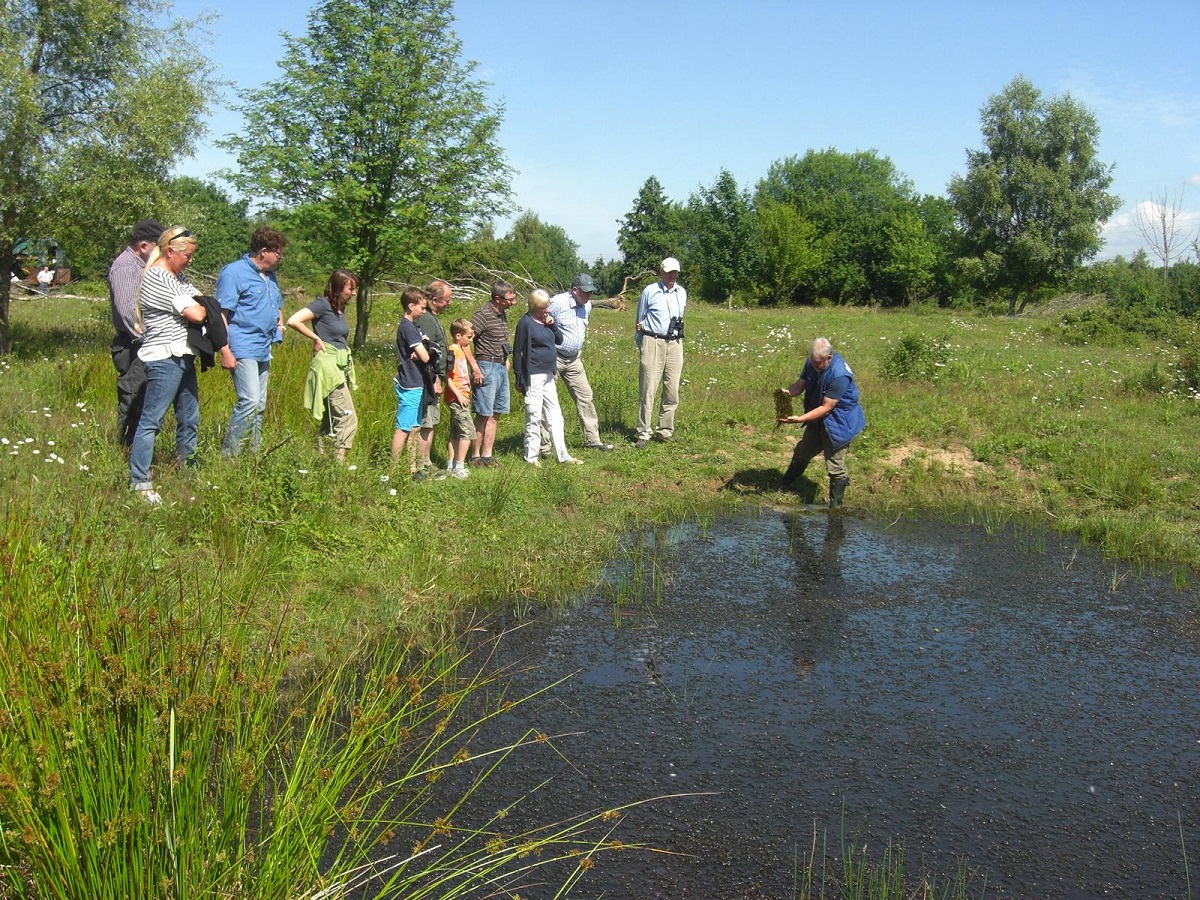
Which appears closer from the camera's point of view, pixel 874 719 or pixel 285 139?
Answer: pixel 874 719

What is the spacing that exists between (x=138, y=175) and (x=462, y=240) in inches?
246

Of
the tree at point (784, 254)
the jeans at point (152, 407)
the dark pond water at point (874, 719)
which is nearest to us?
the dark pond water at point (874, 719)

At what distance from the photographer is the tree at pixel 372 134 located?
60.5ft

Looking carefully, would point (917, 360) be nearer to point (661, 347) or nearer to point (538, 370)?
point (661, 347)

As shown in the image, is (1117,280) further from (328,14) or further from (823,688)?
(823,688)

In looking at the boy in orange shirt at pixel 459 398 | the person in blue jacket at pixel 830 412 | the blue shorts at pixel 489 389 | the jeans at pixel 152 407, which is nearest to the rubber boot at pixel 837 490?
the person in blue jacket at pixel 830 412

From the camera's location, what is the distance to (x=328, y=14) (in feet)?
62.2

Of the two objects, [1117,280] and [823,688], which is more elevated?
[1117,280]

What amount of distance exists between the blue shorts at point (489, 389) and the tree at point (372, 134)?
959 centimetres

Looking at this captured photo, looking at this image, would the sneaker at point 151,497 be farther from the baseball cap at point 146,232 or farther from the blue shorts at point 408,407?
the blue shorts at point 408,407

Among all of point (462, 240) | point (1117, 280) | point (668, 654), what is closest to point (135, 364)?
point (668, 654)

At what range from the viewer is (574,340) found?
10.4 m

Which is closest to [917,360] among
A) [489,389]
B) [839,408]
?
[839,408]

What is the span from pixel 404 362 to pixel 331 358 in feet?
2.17
